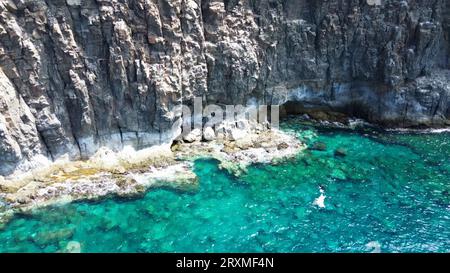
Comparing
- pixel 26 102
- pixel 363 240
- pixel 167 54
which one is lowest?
pixel 363 240

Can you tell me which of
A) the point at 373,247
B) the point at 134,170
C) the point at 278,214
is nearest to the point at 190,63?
the point at 134,170

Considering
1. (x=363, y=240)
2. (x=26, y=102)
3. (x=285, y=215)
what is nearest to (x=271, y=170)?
(x=285, y=215)

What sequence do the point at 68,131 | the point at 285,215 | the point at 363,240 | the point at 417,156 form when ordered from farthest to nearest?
the point at 417,156, the point at 68,131, the point at 285,215, the point at 363,240

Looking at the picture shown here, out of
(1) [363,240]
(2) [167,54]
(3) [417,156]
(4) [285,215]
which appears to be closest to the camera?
(1) [363,240]

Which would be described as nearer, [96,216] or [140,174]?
[96,216]

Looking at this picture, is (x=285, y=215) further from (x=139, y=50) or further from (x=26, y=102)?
(x=26, y=102)

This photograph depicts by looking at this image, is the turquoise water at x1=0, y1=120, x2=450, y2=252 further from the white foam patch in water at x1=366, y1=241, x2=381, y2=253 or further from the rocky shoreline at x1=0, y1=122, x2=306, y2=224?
the rocky shoreline at x1=0, y1=122, x2=306, y2=224
